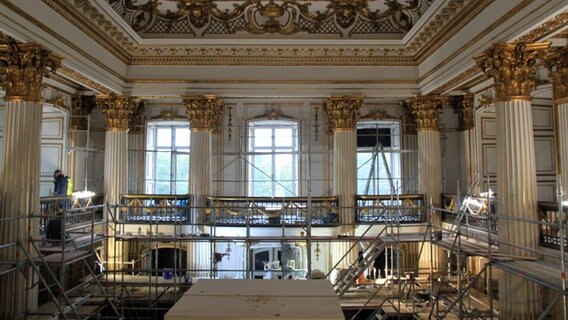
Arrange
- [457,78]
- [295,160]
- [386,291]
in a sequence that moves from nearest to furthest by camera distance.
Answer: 1. [457,78]
2. [386,291]
3. [295,160]

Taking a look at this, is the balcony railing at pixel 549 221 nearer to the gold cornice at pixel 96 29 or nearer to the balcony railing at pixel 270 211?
the balcony railing at pixel 270 211

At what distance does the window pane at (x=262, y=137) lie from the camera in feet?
42.1

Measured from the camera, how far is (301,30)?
34.1ft

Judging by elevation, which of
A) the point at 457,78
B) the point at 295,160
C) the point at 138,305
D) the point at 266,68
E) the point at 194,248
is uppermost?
the point at 266,68

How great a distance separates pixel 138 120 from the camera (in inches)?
498

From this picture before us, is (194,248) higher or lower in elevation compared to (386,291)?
higher

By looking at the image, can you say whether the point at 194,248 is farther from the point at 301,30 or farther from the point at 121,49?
the point at 301,30

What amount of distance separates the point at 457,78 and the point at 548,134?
11.2 ft

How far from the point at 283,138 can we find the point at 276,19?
3.80m

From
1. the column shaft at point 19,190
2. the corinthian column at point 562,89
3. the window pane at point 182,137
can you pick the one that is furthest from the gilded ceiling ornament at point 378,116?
the column shaft at point 19,190

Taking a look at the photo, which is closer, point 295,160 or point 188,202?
point 188,202

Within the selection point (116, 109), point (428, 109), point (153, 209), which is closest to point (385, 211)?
point (428, 109)

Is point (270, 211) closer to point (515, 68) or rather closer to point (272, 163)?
point (272, 163)

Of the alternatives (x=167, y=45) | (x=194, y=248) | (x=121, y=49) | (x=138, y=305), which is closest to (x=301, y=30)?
(x=167, y=45)
